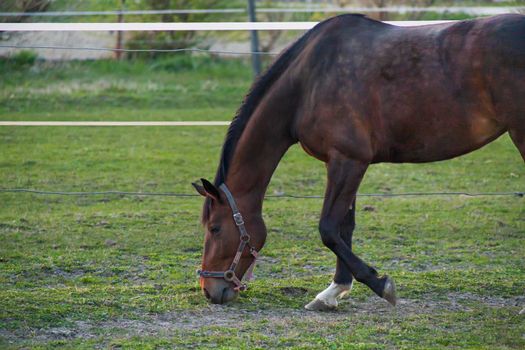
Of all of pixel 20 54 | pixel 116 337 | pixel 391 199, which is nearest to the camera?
pixel 116 337

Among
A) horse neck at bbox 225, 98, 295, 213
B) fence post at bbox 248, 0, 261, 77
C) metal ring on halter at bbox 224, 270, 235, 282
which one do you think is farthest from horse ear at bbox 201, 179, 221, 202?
fence post at bbox 248, 0, 261, 77

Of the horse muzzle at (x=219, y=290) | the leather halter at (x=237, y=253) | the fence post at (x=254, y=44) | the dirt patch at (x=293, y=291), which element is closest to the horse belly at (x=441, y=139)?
the leather halter at (x=237, y=253)

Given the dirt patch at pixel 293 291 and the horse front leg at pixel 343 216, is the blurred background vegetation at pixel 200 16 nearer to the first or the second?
the dirt patch at pixel 293 291

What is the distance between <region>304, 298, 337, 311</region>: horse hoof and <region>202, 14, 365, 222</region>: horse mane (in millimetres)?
824

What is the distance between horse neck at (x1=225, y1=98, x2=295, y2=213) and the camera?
527cm

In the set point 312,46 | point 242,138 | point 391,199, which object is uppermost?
point 312,46

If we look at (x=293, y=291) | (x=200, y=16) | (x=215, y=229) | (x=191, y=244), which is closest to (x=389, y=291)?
(x=293, y=291)

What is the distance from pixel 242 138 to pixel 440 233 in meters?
2.74

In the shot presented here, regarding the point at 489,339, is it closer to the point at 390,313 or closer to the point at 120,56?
the point at 390,313

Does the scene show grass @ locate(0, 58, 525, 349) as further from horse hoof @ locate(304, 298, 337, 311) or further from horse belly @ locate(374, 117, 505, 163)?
horse belly @ locate(374, 117, 505, 163)

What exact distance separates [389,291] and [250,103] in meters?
1.39

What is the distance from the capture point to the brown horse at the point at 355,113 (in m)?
4.98

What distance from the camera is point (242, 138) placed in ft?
17.4

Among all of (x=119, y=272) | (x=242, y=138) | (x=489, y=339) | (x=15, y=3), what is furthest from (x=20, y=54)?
(x=489, y=339)
